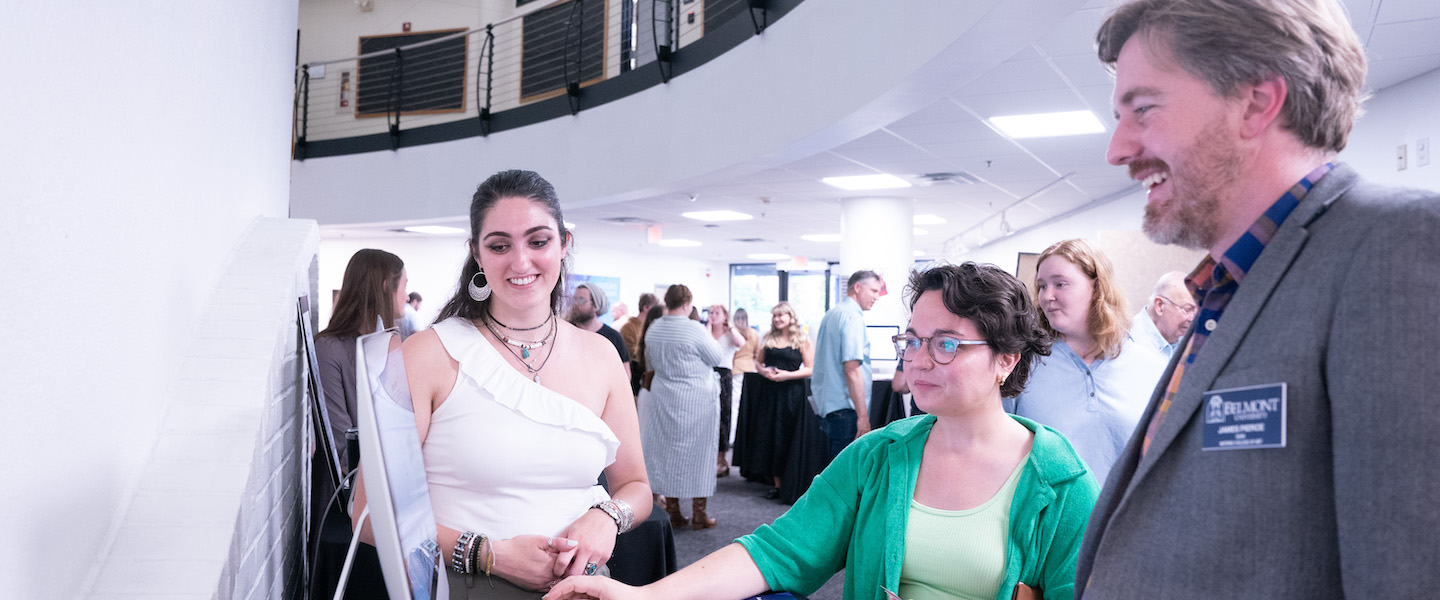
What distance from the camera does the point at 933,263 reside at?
65.8 inches

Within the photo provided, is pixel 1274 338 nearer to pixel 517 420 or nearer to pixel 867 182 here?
pixel 517 420

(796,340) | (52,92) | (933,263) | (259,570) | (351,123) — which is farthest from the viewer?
(351,123)

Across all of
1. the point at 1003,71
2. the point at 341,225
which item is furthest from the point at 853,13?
the point at 341,225

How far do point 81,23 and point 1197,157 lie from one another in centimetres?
125

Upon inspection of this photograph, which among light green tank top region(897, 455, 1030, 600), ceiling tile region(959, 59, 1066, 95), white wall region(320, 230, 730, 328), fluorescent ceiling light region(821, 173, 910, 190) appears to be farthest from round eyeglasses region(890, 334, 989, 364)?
white wall region(320, 230, 730, 328)

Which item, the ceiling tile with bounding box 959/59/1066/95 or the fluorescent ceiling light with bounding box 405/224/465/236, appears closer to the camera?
the ceiling tile with bounding box 959/59/1066/95

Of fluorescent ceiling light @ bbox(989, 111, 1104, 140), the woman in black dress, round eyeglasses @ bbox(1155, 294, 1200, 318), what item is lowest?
the woman in black dress

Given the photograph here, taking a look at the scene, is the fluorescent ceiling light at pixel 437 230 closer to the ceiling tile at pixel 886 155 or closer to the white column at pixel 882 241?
the white column at pixel 882 241

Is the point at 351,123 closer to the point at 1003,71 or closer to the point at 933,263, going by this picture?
the point at 1003,71

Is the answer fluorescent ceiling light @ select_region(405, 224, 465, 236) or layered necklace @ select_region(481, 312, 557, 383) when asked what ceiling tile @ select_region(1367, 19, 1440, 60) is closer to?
layered necklace @ select_region(481, 312, 557, 383)

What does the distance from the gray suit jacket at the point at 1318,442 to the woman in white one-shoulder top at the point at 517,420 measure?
3.05 feet

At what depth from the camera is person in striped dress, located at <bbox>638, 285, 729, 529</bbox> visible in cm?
490

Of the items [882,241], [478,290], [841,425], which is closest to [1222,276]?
[478,290]

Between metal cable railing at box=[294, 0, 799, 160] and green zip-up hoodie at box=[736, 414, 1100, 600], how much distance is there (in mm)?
6258
